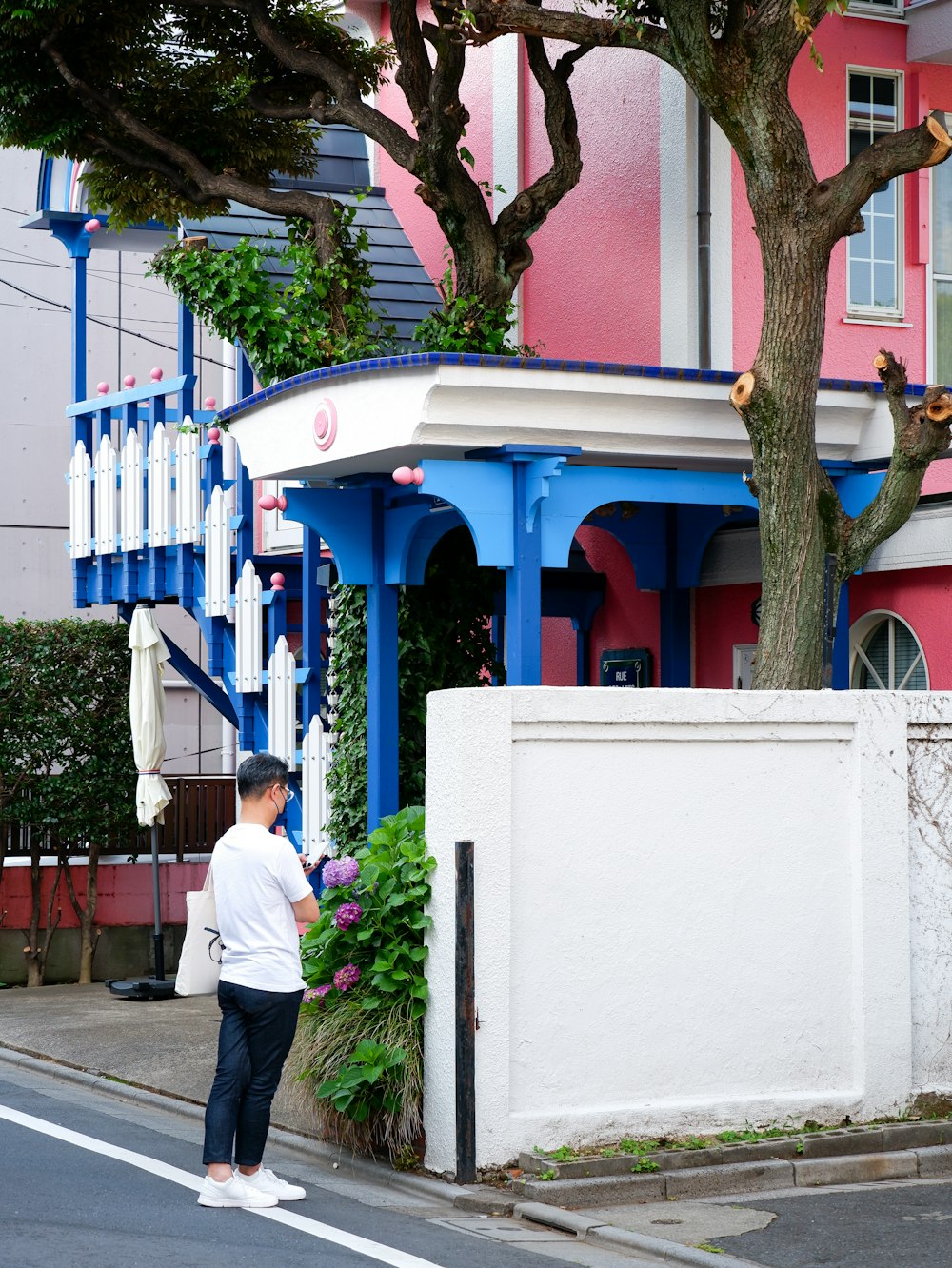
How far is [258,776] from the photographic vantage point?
7520mm

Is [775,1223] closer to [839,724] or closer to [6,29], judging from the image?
[839,724]

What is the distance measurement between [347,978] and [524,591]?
2934 millimetres

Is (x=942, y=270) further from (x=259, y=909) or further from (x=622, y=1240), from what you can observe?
(x=622, y=1240)

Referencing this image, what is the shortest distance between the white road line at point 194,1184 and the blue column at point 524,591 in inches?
130

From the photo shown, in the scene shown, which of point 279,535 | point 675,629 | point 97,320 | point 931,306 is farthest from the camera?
point 97,320

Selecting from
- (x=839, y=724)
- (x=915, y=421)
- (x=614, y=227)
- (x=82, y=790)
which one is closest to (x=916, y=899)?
(x=839, y=724)

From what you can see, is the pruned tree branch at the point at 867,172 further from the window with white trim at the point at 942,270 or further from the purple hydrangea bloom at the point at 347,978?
the purple hydrangea bloom at the point at 347,978

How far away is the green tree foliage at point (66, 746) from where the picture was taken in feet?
49.5

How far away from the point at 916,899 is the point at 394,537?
183 inches

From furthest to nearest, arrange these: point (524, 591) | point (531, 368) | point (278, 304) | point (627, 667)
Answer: point (627, 667)
point (278, 304)
point (524, 591)
point (531, 368)

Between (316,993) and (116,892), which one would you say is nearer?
(316,993)

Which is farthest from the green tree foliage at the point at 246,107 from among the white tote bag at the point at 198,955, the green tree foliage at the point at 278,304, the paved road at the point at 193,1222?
the paved road at the point at 193,1222

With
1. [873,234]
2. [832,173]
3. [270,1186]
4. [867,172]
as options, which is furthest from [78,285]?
[270,1186]

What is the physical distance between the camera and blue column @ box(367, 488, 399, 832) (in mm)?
12305
